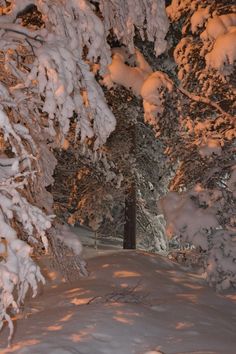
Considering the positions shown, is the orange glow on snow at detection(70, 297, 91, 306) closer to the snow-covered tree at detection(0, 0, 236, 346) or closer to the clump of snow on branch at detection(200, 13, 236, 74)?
the snow-covered tree at detection(0, 0, 236, 346)

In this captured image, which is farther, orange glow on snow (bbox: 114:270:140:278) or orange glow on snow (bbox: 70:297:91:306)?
orange glow on snow (bbox: 114:270:140:278)

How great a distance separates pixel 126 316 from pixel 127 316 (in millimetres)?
16

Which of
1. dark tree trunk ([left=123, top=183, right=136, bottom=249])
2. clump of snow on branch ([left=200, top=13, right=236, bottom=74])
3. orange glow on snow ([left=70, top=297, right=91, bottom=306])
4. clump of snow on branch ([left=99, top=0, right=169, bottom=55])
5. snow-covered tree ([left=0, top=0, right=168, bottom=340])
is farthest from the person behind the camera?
dark tree trunk ([left=123, top=183, right=136, bottom=249])

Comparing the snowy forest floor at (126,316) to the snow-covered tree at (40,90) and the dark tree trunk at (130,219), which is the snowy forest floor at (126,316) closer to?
the snow-covered tree at (40,90)

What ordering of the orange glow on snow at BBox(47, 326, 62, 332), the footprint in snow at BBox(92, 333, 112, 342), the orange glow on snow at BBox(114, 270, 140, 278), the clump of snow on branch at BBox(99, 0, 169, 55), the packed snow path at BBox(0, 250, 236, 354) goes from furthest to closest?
the orange glow on snow at BBox(114, 270, 140, 278), the orange glow on snow at BBox(47, 326, 62, 332), the footprint in snow at BBox(92, 333, 112, 342), the packed snow path at BBox(0, 250, 236, 354), the clump of snow on branch at BBox(99, 0, 169, 55)

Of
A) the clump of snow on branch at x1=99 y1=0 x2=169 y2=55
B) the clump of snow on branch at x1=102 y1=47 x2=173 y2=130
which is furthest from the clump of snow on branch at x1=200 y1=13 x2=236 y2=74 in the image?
the clump of snow on branch at x1=99 y1=0 x2=169 y2=55

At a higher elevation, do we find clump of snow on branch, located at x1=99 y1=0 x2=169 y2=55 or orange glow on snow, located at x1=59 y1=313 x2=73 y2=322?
clump of snow on branch, located at x1=99 y1=0 x2=169 y2=55

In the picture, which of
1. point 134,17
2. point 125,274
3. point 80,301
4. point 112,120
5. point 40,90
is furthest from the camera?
point 125,274

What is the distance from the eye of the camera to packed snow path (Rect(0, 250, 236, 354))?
616 centimetres

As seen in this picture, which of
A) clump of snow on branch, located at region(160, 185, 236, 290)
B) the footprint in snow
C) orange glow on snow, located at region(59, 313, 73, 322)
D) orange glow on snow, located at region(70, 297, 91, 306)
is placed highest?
clump of snow on branch, located at region(160, 185, 236, 290)

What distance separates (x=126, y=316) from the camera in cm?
712

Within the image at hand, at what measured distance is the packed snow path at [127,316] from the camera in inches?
243

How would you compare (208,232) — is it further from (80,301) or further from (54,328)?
(54,328)

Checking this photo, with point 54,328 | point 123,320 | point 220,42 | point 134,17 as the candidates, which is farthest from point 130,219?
point 134,17
